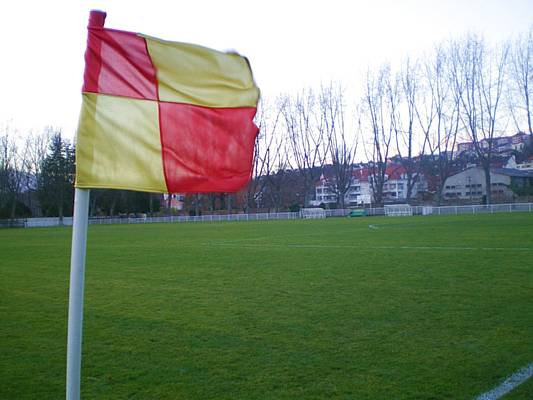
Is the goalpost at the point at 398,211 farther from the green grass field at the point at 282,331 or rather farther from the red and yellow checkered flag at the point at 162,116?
the red and yellow checkered flag at the point at 162,116

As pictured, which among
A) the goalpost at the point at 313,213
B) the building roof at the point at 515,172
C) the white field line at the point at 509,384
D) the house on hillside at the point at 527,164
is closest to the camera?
the white field line at the point at 509,384

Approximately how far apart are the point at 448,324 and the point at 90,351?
4.39 metres

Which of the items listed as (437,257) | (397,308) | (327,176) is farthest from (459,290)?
(327,176)

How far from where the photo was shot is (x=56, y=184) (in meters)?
75.5

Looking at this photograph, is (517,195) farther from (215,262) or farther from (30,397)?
(30,397)

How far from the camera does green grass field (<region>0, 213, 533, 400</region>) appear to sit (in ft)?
15.2

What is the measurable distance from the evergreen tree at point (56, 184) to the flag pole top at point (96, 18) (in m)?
75.5

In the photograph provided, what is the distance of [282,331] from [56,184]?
75.9m

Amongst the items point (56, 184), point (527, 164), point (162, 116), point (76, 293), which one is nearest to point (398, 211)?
point (527, 164)

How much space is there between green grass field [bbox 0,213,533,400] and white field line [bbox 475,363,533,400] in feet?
0.22

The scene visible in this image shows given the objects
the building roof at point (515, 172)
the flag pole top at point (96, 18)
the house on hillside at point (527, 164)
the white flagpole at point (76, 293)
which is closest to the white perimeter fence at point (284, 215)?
the building roof at point (515, 172)

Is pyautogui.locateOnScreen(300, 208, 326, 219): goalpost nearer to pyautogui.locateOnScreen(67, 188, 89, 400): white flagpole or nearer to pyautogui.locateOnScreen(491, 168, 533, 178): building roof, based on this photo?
pyautogui.locateOnScreen(491, 168, 533, 178): building roof

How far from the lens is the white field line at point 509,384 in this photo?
4172 mm

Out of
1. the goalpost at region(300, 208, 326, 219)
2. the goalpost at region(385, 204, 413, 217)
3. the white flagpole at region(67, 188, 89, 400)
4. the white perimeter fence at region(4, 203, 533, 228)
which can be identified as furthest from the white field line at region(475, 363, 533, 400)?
the goalpost at region(300, 208, 326, 219)
